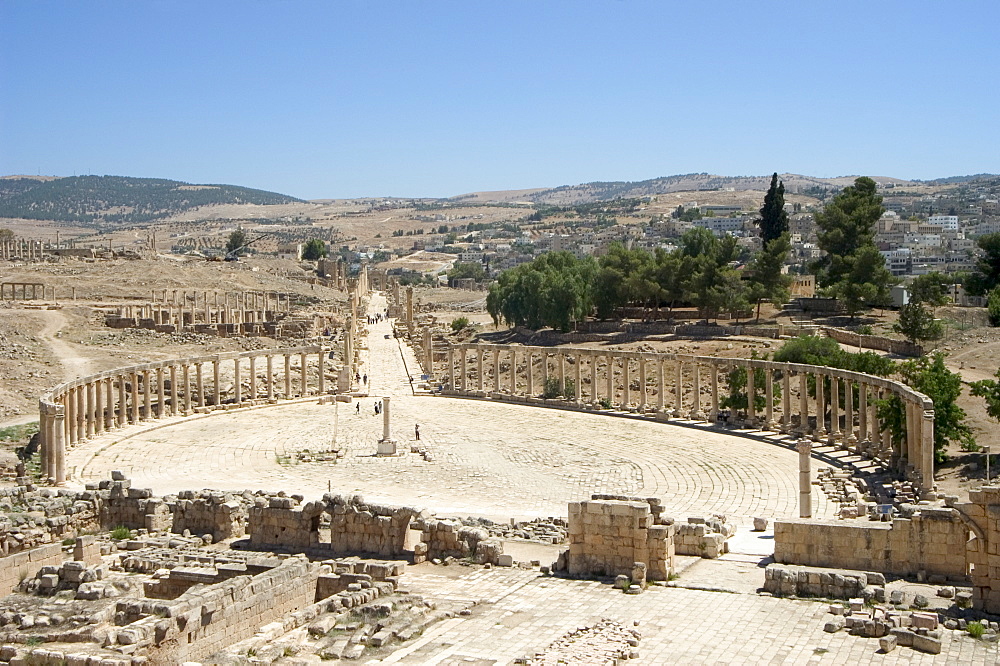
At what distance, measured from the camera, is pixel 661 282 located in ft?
239

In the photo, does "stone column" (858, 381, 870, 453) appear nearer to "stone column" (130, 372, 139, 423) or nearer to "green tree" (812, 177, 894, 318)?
"green tree" (812, 177, 894, 318)

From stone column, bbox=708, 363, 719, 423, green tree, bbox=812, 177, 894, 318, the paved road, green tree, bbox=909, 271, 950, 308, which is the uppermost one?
green tree, bbox=812, 177, 894, 318

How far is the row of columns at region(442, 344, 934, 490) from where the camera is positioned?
3691 cm

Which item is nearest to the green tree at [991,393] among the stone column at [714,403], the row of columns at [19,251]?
the stone column at [714,403]

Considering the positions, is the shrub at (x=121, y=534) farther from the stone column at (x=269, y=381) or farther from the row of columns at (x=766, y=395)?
the stone column at (x=269, y=381)

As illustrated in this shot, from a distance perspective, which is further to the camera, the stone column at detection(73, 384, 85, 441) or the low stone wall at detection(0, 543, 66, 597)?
the stone column at detection(73, 384, 85, 441)

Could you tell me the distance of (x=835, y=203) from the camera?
2886 inches

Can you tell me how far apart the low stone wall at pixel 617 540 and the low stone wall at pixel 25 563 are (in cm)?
1006

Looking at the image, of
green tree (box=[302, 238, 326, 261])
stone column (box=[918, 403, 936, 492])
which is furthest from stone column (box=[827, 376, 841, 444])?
green tree (box=[302, 238, 326, 261])

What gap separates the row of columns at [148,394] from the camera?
36.6m

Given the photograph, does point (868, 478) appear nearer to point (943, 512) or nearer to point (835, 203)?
point (943, 512)

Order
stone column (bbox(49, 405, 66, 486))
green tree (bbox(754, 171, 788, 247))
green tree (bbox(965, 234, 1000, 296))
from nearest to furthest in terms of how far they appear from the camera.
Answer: stone column (bbox(49, 405, 66, 486)) → green tree (bbox(965, 234, 1000, 296)) → green tree (bbox(754, 171, 788, 247))

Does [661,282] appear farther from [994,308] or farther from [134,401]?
[134,401]

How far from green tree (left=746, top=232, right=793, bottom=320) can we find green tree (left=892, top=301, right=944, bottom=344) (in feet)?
40.8
